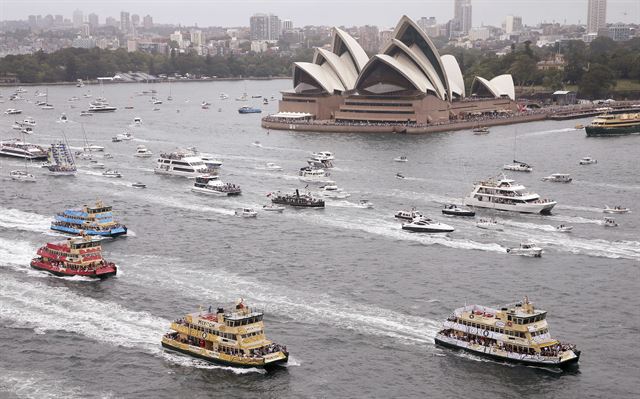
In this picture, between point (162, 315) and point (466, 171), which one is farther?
point (466, 171)

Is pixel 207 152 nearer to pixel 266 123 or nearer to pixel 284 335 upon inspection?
pixel 266 123

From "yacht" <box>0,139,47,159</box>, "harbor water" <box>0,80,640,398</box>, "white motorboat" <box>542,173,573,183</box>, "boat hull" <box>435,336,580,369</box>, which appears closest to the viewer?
"harbor water" <box>0,80,640,398</box>

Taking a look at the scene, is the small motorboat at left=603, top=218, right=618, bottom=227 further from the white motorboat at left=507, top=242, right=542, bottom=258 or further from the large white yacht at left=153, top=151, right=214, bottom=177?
the large white yacht at left=153, top=151, right=214, bottom=177

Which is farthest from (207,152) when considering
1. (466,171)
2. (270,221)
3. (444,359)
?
(444,359)

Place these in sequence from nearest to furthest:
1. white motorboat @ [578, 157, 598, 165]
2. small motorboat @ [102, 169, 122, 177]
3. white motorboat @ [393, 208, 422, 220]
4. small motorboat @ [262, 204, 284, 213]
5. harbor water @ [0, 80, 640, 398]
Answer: harbor water @ [0, 80, 640, 398], white motorboat @ [393, 208, 422, 220], small motorboat @ [262, 204, 284, 213], small motorboat @ [102, 169, 122, 177], white motorboat @ [578, 157, 598, 165]

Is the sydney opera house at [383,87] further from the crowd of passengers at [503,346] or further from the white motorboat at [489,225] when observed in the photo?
the crowd of passengers at [503,346]

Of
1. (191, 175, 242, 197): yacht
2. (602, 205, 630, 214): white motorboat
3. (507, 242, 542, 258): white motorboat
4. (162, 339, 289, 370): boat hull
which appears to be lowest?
(162, 339, 289, 370): boat hull

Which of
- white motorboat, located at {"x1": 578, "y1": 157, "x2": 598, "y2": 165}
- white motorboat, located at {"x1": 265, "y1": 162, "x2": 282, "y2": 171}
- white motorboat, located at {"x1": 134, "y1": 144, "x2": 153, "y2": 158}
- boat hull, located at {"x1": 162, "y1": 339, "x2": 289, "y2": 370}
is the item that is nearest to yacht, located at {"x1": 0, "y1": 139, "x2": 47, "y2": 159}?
white motorboat, located at {"x1": 134, "y1": 144, "x2": 153, "y2": 158}
